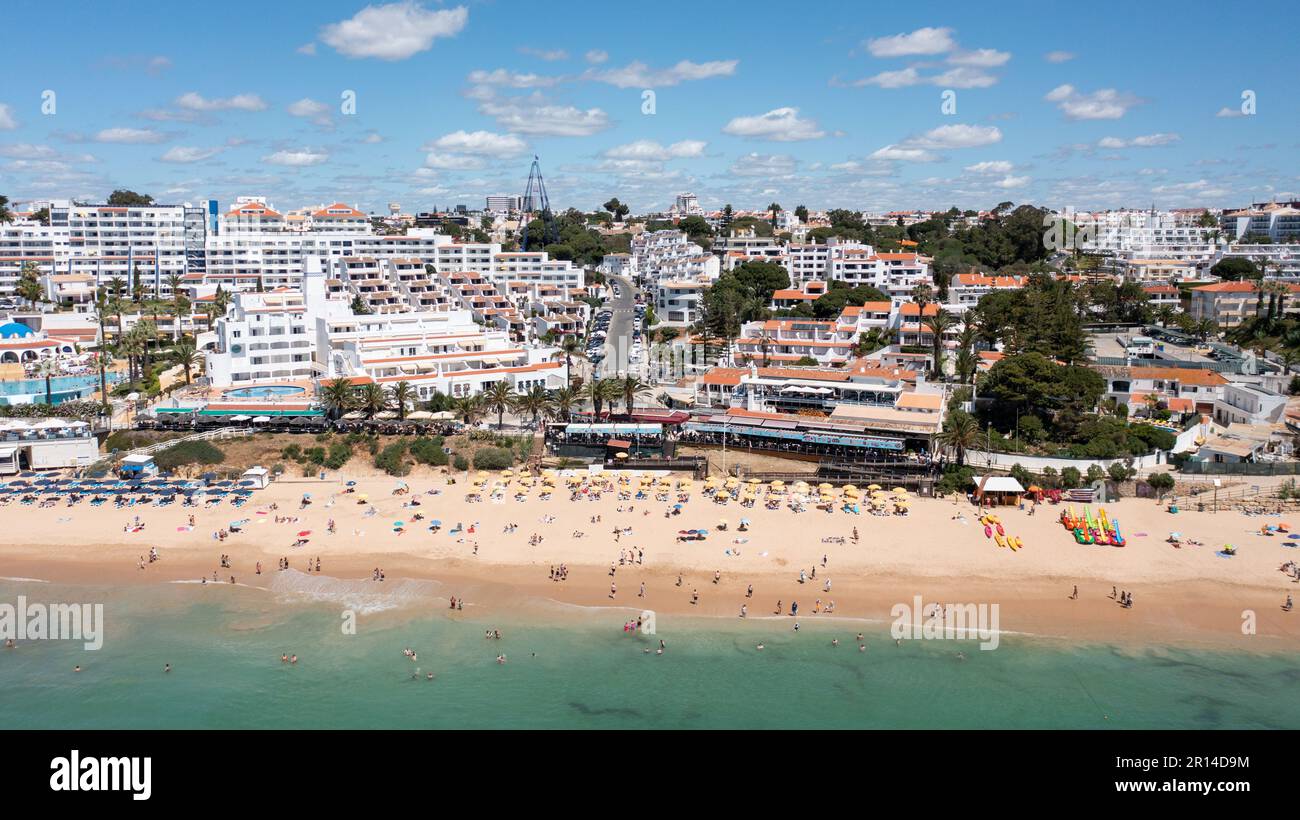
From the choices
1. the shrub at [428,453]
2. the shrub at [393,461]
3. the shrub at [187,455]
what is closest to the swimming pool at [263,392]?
the shrub at [187,455]

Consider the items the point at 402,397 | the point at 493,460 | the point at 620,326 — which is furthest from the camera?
the point at 620,326

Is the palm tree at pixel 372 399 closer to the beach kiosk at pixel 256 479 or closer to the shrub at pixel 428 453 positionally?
the shrub at pixel 428 453

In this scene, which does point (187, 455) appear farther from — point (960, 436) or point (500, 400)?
point (960, 436)

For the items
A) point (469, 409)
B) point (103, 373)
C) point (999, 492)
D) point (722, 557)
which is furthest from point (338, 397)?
point (999, 492)

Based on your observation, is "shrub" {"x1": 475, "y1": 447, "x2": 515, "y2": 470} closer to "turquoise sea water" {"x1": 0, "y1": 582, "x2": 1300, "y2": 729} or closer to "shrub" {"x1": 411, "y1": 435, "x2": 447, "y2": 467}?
"shrub" {"x1": 411, "y1": 435, "x2": 447, "y2": 467}
